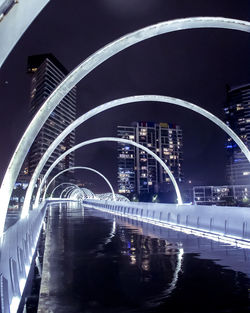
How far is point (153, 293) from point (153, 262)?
3.20 meters

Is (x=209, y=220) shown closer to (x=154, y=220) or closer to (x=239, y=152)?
(x=154, y=220)

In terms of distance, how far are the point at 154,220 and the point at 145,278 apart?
62.0ft

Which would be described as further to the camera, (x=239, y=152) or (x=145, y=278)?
(x=239, y=152)

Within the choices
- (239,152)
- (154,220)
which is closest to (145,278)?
(154,220)

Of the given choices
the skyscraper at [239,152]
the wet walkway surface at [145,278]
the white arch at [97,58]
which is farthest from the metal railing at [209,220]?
the skyscraper at [239,152]

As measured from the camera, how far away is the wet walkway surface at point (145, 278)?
6109 millimetres

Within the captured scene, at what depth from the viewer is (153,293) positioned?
6.80m

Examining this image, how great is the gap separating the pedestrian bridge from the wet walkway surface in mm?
635

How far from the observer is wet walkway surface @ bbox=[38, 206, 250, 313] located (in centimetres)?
611

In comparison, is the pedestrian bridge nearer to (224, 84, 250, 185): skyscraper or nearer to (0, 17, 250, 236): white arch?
(0, 17, 250, 236): white arch

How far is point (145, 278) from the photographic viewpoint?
Answer: 8039 millimetres

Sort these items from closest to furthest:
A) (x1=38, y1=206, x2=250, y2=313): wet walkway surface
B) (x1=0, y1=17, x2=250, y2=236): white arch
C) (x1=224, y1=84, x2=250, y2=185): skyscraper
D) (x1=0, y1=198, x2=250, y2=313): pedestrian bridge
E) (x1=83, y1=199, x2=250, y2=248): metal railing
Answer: (x1=0, y1=198, x2=250, y2=313): pedestrian bridge, (x1=38, y1=206, x2=250, y2=313): wet walkway surface, (x1=0, y1=17, x2=250, y2=236): white arch, (x1=83, y1=199, x2=250, y2=248): metal railing, (x1=224, y1=84, x2=250, y2=185): skyscraper

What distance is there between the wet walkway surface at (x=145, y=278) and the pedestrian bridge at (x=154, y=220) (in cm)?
63

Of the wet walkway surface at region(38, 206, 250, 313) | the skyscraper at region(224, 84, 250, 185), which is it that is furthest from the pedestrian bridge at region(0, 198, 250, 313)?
the skyscraper at region(224, 84, 250, 185)
